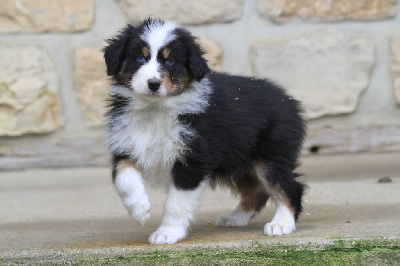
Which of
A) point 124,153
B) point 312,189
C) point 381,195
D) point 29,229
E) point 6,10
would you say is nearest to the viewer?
point 124,153

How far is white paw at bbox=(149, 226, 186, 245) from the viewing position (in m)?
4.08

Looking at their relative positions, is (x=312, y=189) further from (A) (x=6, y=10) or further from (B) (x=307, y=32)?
(A) (x=6, y=10)

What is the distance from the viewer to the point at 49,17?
6.87 m

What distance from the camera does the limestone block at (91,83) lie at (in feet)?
22.5

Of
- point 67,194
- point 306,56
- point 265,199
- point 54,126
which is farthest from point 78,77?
point 265,199

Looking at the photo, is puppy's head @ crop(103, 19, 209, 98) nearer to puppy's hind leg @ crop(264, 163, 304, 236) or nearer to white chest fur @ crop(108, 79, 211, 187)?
white chest fur @ crop(108, 79, 211, 187)

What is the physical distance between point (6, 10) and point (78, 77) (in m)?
0.85

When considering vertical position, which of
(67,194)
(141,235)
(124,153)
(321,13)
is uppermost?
(321,13)

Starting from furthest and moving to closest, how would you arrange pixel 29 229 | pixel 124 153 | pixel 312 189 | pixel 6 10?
pixel 6 10 < pixel 312 189 < pixel 29 229 < pixel 124 153

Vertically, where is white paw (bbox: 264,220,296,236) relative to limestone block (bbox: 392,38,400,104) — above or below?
below

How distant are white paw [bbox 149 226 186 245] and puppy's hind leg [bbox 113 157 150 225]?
4.2 inches

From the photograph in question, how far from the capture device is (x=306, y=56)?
6973mm

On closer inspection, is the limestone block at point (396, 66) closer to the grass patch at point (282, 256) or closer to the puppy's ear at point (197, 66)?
the puppy's ear at point (197, 66)

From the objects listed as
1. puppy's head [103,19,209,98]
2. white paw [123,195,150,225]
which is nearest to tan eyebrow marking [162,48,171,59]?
puppy's head [103,19,209,98]
